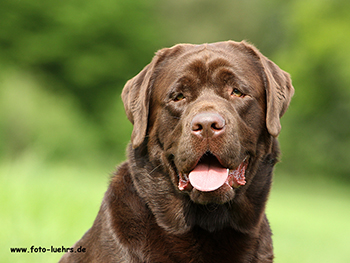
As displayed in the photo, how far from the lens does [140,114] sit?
12.7 feet

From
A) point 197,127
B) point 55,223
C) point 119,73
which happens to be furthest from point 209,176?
point 119,73

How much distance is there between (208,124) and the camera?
3299 mm

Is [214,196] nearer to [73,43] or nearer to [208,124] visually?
[208,124]

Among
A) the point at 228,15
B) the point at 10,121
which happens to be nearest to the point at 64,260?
the point at 10,121

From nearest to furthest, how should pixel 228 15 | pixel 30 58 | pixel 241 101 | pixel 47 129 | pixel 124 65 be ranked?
1. pixel 241 101
2. pixel 47 129
3. pixel 30 58
4. pixel 124 65
5. pixel 228 15

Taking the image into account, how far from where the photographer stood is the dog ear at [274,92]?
3707 millimetres

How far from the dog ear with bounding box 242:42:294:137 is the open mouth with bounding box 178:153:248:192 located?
39cm

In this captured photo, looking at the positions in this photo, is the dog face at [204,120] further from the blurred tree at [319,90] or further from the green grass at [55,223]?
the blurred tree at [319,90]

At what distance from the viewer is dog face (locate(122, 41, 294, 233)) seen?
3391mm

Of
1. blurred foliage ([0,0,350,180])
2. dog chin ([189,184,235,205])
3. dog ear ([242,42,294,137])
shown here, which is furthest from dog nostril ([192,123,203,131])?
blurred foliage ([0,0,350,180])

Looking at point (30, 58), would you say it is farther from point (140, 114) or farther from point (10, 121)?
point (140, 114)

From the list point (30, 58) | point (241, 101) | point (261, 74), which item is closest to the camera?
point (241, 101)

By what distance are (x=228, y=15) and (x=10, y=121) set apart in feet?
80.0

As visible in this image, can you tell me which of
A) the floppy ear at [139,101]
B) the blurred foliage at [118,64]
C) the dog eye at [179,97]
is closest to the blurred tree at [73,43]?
the blurred foliage at [118,64]
